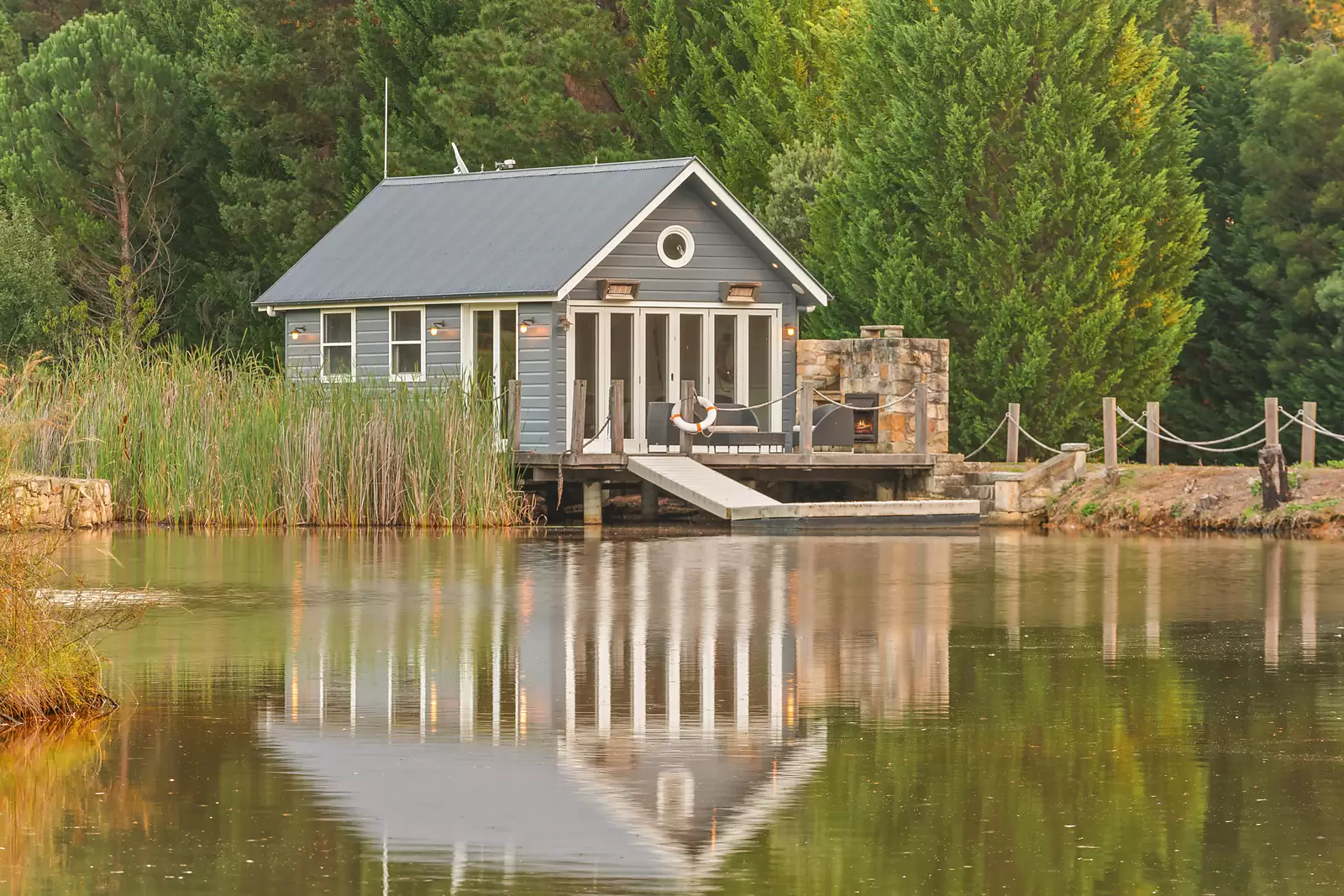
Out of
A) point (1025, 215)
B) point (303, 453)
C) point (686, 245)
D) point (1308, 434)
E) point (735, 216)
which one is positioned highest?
point (1025, 215)

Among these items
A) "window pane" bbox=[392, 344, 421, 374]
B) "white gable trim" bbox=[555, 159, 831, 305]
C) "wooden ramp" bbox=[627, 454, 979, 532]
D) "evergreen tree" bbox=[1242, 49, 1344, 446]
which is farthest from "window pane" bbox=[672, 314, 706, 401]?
"evergreen tree" bbox=[1242, 49, 1344, 446]

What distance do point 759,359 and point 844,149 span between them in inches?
312

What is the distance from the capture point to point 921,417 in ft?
98.2

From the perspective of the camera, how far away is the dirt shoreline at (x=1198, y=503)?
2594 centimetres

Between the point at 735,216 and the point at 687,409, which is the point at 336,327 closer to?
the point at 735,216

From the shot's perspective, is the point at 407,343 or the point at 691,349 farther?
the point at 407,343

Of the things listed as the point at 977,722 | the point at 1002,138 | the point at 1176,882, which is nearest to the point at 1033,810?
the point at 1176,882

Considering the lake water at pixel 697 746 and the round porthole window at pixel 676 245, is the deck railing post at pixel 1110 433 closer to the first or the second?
the round porthole window at pixel 676 245

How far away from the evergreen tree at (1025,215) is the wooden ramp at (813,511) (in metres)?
8.29

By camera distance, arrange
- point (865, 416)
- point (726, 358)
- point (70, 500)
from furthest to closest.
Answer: point (726, 358)
point (865, 416)
point (70, 500)

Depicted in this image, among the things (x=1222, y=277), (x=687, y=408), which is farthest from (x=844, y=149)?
(x=687, y=408)

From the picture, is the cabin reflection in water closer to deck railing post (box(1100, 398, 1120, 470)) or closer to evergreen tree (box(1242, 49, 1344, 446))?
deck railing post (box(1100, 398, 1120, 470))

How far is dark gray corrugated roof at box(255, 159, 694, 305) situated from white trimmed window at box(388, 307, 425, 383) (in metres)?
0.42

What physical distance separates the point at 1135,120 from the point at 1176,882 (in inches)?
1185
